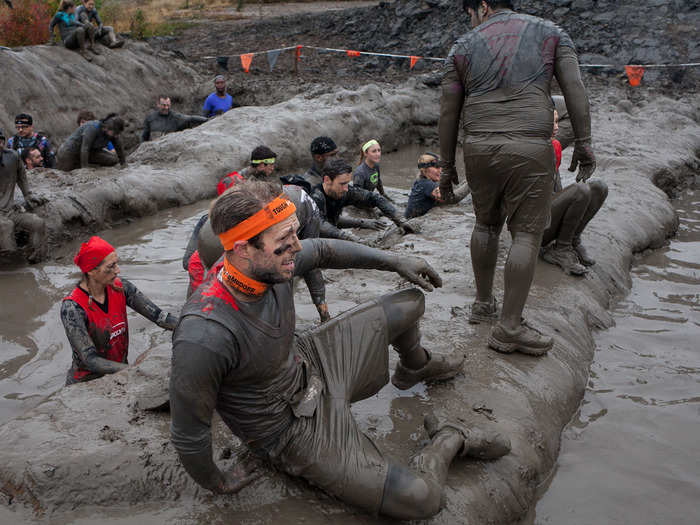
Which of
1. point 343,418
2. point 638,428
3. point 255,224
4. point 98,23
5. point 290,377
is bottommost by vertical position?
point 638,428

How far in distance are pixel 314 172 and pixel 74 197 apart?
135 inches

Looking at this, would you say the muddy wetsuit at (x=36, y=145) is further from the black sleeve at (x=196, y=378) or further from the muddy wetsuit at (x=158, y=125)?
the black sleeve at (x=196, y=378)

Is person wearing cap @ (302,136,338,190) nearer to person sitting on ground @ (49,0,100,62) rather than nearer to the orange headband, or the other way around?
the orange headband

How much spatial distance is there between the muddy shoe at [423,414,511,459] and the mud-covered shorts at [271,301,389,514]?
1.14 feet

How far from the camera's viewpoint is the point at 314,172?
685 centimetres

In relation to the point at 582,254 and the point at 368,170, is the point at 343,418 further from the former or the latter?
the point at 368,170

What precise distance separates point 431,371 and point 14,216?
18.9 feet

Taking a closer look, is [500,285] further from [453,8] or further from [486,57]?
[453,8]

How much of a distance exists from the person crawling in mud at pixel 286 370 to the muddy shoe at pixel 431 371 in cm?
35

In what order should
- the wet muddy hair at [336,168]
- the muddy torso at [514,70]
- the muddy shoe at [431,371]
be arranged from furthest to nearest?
the wet muddy hair at [336,168]
the muddy torso at [514,70]
the muddy shoe at [431,371]

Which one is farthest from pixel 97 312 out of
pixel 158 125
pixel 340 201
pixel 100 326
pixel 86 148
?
pixel 158 125

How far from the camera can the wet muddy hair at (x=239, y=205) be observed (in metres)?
2.53

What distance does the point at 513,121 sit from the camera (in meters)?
3.79

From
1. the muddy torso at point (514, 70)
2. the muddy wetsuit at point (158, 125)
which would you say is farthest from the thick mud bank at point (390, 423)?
the muddy wetsuit at point (158, 125)
